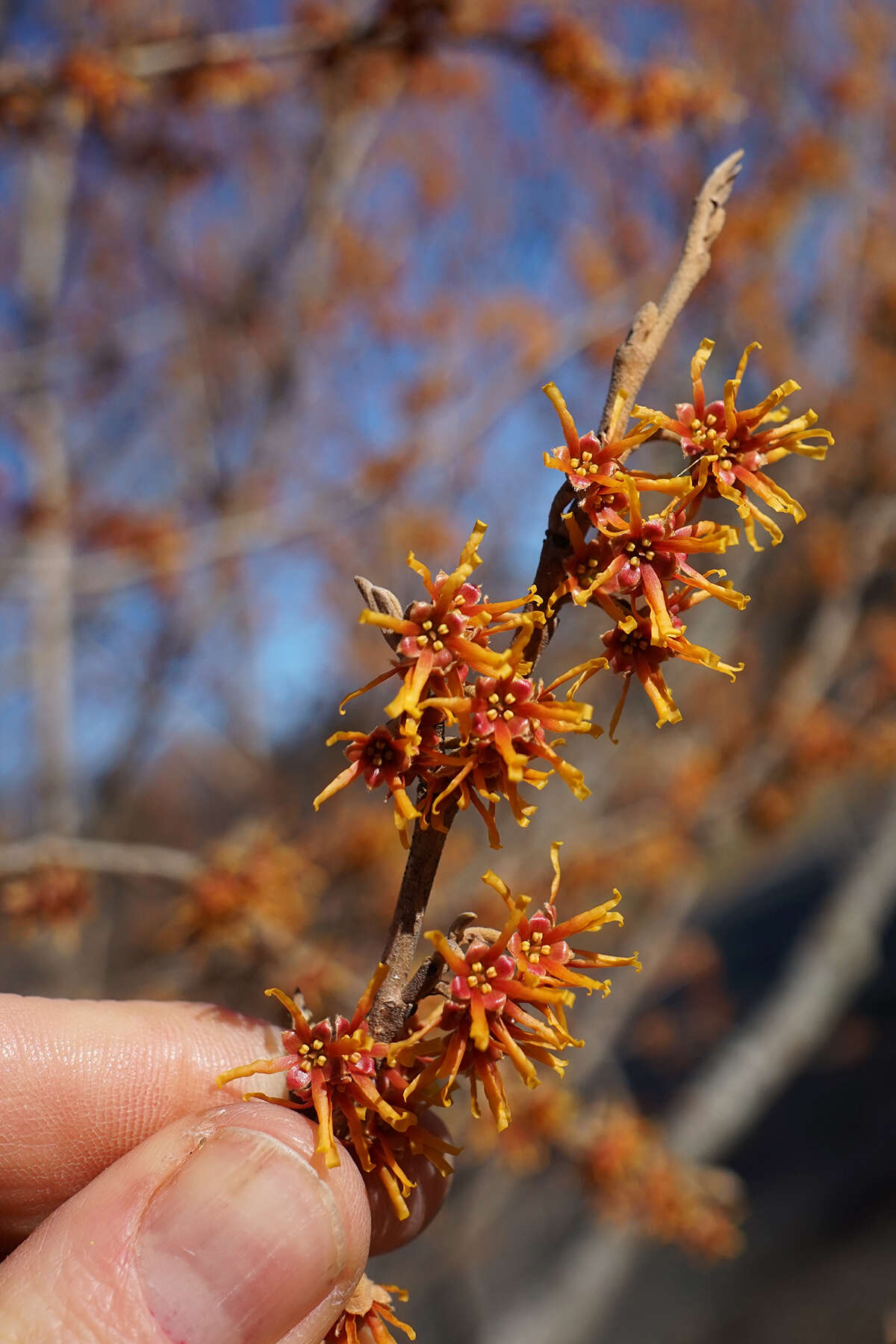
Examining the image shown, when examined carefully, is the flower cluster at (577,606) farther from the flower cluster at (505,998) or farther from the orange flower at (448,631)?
the flower cluster at (505,998)

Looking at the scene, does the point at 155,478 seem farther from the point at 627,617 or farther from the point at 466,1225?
the point at 627,617

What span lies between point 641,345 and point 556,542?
13.2 inches

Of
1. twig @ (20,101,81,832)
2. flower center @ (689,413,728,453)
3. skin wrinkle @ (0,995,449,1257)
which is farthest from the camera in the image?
twig @ (20,101,81,832)

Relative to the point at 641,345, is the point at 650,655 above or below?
below

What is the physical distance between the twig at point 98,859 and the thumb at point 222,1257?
77 centimetres

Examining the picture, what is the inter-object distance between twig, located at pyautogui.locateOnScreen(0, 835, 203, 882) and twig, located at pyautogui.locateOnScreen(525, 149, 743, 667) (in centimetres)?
138

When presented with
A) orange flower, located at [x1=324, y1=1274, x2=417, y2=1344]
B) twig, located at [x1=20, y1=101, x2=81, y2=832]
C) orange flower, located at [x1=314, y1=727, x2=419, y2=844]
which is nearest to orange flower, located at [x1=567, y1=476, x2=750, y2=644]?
orange flower, located at [x1=314, y1=727, x2=419, y2=844]

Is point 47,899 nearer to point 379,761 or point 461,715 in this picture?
point 379,761

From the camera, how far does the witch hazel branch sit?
3.93 ft

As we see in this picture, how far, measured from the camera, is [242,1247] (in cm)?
156

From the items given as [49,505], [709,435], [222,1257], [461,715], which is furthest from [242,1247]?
[49,505]

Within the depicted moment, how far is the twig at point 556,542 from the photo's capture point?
130 cm

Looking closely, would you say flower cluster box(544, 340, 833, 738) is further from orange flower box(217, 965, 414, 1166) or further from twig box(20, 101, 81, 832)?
twig box(20, 101, 81, 832)

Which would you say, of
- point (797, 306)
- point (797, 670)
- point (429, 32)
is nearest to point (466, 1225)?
point (797, 670)
